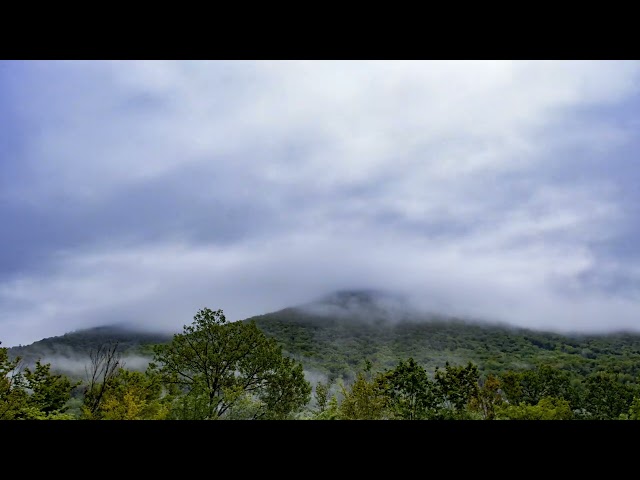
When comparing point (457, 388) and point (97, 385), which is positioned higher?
point (97, 385)

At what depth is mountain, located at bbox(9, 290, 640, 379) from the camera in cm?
1973

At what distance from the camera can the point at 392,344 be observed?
2525 cm

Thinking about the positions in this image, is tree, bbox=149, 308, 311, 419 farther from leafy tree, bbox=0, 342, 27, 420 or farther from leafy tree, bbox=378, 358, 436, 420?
leafy tree, bbox=0, 342, 27, 420

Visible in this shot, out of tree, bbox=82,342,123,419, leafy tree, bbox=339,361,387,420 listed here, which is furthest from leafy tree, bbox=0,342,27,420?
leafy tree, bbox=339,361,387,420

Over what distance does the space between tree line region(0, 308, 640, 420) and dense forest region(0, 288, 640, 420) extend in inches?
1.4

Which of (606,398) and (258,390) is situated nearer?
(258,390)

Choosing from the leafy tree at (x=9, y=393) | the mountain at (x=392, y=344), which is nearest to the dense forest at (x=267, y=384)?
the leafy tree at (x=9, y=393)

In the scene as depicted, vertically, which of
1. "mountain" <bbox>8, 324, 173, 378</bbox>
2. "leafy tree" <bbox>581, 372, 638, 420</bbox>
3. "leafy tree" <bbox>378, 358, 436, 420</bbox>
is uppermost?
"mountain" <bbox>8, 324, 173, 378</bbox>

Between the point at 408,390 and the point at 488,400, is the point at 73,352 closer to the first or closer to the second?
the point at 408,390

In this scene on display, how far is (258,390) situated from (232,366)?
1.30 metres

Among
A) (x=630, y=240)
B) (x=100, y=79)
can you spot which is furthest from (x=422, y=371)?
(x=630, y=240)

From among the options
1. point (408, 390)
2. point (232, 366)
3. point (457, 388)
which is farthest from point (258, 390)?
point (457, 388)
